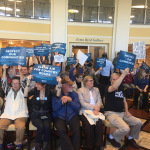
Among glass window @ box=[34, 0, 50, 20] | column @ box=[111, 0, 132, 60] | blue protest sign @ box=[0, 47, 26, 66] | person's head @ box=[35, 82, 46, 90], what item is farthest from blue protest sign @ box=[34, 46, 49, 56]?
column @ box=[111, 0, 132, 60]

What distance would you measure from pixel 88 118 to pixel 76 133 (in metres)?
0.38

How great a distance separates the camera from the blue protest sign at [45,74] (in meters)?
2.44

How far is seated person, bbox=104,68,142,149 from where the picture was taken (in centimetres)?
250

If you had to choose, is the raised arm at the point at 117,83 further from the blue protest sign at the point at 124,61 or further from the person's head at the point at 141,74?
the person's head at the point at 141,74

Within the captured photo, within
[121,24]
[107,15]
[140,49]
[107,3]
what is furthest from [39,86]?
[107,3]

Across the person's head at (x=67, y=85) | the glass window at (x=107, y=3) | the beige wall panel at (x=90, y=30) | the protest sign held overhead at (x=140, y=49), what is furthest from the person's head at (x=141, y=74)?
the glass window at (x=107, y=3)

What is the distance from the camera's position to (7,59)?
9.39 feet

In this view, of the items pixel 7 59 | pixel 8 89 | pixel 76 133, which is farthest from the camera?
pixel 7 59

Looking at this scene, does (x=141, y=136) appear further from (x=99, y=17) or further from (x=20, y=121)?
(x=99, y=17)

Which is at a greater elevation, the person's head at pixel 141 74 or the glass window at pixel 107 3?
the glass window at pixel 107 3

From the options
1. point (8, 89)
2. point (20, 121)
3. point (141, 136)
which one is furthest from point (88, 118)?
→ point (8, 89)

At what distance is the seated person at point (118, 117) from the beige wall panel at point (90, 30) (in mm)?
5100

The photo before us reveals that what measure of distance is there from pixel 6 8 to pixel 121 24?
6015 mm

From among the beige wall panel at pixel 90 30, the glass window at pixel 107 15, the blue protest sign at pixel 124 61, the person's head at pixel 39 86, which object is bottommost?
the person's head at pixel 39 86
